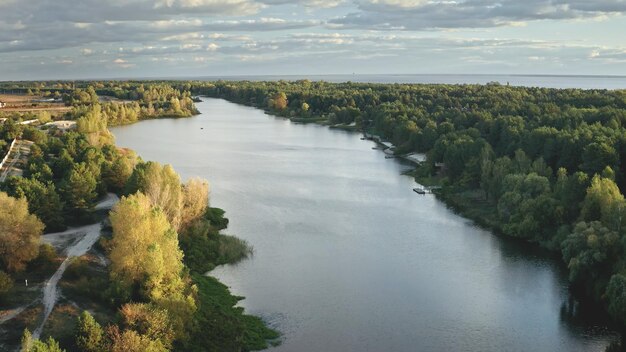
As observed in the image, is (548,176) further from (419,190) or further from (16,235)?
(16,235)

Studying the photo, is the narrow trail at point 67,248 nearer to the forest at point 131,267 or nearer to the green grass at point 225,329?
the forest at point 131,267

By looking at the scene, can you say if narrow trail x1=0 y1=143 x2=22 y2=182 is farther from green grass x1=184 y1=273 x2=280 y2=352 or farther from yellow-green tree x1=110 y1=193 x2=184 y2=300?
green grass x1=184 y1=273 x2=280 y2=352

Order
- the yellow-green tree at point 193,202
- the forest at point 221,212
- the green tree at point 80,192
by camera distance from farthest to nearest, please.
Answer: the yellow-green tree at point 193,202 < the green tree at point 80,192 < the forest at point 221,212

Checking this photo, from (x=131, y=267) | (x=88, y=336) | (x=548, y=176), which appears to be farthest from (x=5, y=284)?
(x=548, y=176)

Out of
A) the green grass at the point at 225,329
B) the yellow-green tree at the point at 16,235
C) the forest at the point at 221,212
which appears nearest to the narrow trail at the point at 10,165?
the forest at the point at 221,212

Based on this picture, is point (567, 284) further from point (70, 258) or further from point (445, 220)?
point (70, 258)
